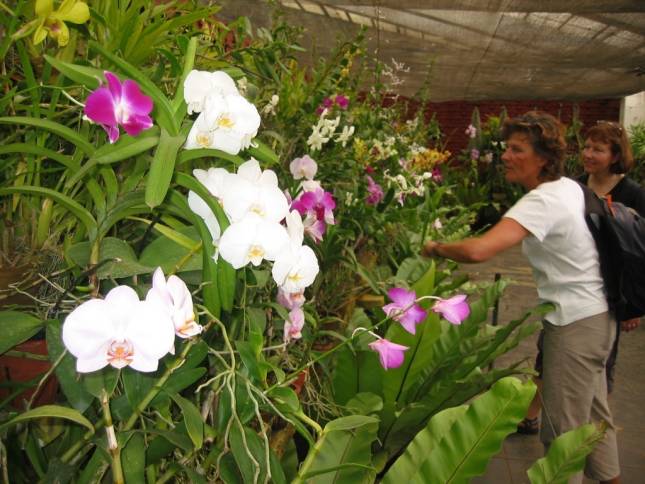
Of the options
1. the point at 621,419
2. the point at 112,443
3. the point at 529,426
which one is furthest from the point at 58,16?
the point at 621,419

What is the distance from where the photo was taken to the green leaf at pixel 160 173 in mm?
514

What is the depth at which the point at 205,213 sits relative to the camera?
603 millimetres

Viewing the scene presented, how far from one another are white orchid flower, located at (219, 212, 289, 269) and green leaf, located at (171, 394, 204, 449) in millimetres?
141

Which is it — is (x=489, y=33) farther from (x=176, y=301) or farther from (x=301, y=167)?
(x=176, y=301)

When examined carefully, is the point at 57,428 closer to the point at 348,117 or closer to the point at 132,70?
the point at 132,70

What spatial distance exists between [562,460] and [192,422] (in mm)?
605

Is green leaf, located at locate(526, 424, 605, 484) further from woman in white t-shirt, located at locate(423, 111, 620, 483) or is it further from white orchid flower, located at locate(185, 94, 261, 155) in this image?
woman in white t-shirt, located at locate(423, 111, 620, 483)

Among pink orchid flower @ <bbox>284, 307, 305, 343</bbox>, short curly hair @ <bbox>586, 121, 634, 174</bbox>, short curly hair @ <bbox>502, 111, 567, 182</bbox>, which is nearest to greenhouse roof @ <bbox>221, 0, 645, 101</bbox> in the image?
short curly hair @ <bbox>502, 111, 567, 182</bbox>

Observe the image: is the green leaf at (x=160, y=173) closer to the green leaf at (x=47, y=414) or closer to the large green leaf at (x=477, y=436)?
the green leaf at (x=47, y=414)

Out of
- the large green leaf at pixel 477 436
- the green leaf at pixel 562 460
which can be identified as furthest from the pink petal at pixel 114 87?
the green leaf at pixel 562 460

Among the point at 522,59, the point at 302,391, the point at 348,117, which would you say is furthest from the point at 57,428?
the point at 522,59

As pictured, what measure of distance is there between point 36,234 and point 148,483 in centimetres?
31

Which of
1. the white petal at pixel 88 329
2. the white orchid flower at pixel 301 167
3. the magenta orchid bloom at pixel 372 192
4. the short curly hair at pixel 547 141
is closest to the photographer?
the white petal at pixel 88 329

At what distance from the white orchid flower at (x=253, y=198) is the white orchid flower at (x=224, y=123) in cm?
4
